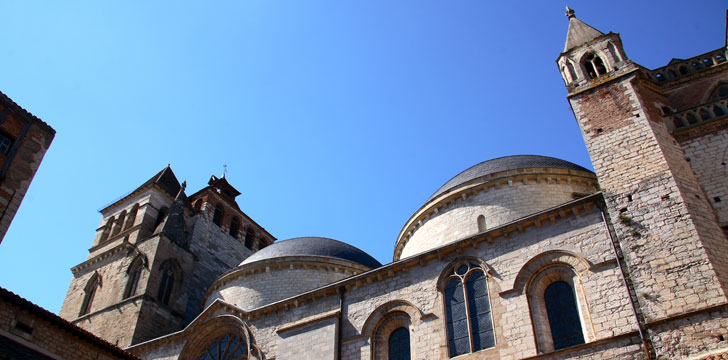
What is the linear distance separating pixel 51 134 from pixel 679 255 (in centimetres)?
1481

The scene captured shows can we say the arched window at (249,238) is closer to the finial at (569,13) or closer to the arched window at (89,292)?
the arched window at (89,292)

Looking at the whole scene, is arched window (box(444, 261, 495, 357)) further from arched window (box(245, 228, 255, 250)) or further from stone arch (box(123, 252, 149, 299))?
arched window (box(245, 228, 255, 250))

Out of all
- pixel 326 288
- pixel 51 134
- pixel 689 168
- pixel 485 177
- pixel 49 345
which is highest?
pixel 485 177

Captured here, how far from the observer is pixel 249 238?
32.0 meters

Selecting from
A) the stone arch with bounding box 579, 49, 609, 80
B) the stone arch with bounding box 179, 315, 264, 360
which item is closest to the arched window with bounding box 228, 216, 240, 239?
the stone arch with bounding box 179, 315, 264, 360

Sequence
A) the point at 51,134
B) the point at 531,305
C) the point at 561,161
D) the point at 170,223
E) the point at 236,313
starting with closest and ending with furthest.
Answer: the point at 531,305
the point at 51,134
the point at 236,313
the point at 561,161
the point at 170,223

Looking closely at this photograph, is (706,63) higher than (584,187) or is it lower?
higher

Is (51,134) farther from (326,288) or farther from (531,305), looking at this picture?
(531,305)

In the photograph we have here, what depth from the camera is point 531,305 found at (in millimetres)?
12109

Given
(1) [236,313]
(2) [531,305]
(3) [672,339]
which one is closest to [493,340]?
(2) [531,305]

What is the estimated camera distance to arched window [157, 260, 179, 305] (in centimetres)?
2378

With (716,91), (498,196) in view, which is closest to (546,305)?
(498,196)

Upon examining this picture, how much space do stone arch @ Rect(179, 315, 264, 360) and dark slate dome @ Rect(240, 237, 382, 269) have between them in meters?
4.00

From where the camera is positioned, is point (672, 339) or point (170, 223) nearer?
point (672, 339)
